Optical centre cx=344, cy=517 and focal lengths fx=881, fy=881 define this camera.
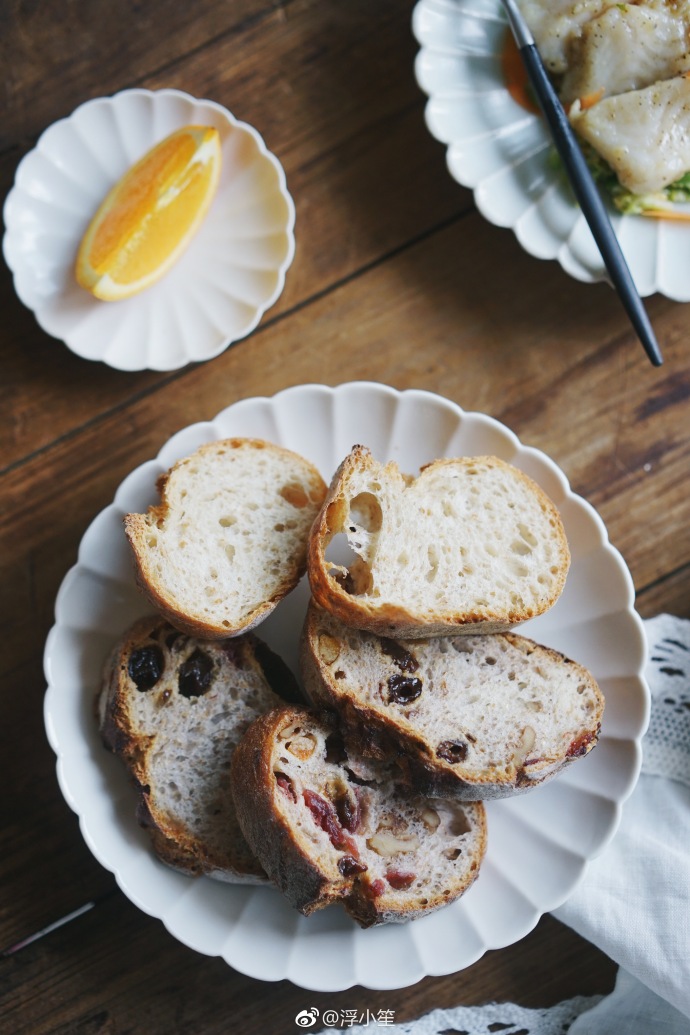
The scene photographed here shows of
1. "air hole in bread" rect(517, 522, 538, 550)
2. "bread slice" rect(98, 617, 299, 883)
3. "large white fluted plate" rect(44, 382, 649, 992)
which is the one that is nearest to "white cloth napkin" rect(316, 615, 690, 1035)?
"large white fluted plate" rect(44, 382, 649, 992)

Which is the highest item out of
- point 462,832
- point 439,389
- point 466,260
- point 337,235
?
point 337,235

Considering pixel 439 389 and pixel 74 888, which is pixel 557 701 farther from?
pixel 74 888

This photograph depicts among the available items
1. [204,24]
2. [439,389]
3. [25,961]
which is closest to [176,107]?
[204,24]

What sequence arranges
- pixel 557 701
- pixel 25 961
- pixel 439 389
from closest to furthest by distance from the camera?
pixel 557 701, pixel 25 961, pixel 439 389

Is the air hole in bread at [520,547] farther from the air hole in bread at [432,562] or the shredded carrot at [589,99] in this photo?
the shredded carrot at [589,99]

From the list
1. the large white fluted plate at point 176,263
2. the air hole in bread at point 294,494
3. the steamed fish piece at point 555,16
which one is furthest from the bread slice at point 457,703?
the steamed fish piece at point 555,16

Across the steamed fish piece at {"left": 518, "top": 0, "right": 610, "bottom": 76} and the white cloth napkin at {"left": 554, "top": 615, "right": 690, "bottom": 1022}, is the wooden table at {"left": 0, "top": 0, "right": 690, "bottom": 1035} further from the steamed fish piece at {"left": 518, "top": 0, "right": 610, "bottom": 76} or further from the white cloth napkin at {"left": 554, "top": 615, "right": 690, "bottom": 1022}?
the steamed fish piece at {"left": 518, "top": 0, "right": 610, "bottom": 76}

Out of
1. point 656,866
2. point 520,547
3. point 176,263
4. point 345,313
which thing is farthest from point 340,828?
point 176,263
